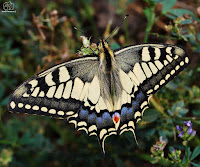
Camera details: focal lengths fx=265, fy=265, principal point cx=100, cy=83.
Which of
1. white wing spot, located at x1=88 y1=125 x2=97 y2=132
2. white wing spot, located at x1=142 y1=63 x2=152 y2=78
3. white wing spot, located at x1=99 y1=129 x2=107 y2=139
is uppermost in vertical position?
white wing spot, located at x1=142 y1=63 x2=152 y2=78

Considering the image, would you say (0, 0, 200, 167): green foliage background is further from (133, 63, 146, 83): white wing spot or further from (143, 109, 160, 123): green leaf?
(133, 63, 146, 83): white wing spot

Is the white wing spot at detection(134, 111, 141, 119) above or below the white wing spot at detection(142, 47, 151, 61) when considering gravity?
below

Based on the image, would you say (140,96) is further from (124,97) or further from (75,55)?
(75,55)

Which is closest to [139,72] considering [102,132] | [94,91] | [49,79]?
[94,91]

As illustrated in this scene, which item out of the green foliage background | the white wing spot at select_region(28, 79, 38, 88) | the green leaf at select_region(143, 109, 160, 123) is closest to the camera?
the white wing spot at select_region(28, 79, 38, 88)

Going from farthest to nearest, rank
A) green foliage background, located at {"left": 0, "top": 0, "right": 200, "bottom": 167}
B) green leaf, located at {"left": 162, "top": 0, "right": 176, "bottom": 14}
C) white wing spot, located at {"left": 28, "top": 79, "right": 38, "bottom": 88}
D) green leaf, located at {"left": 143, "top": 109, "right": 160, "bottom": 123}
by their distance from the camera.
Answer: green leaf, located at {"left": 162, "top": 0, "right": 176, "bottom": 14} < green foliage background, located at {"left": 0, "top": 0, "right": 200, "bottom": 167} < green leaf, located at {"left": 143, "top": 109, "right": 160, "bottom": 123} < white wing spot, located at {"left": 28, "top": 79, "right": 38, "bottom": 88}

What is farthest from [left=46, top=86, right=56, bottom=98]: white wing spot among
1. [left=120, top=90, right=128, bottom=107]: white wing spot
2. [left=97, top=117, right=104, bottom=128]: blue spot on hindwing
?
[left=120, top=90, right=128, bottom=107]: white wing spot

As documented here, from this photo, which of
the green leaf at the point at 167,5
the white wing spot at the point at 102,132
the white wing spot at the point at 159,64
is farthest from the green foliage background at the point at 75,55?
the white wing spot at the point at 159,64
